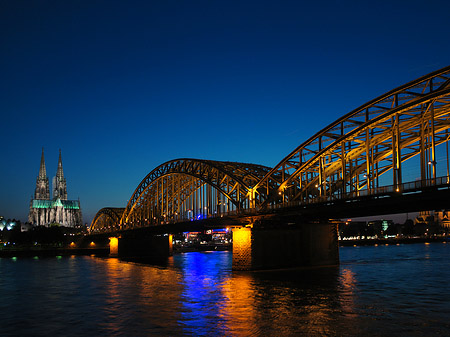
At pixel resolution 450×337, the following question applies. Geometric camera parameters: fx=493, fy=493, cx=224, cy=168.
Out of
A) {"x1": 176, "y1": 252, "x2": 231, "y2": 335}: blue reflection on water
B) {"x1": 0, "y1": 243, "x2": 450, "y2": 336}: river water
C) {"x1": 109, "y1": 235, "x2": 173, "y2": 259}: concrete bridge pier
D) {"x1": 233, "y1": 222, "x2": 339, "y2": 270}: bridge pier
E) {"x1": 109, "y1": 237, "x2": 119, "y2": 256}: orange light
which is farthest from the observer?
{"x1": 109, "y1": 237, "x2": 119, "y2": 256}: orange light

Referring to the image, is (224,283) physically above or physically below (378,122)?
below

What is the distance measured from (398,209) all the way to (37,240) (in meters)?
172

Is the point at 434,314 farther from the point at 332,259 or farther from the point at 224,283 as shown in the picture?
the point at 332,259

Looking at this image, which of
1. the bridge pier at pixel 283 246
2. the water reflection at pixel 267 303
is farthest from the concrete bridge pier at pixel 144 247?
the water reflection at pixel 267 303

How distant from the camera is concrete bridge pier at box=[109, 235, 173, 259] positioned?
135000 millimetres

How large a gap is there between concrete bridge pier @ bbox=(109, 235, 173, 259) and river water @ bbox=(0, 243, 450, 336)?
71.3 m

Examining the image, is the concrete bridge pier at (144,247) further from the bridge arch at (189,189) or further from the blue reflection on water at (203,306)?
the blue reflection on water at (203,306)

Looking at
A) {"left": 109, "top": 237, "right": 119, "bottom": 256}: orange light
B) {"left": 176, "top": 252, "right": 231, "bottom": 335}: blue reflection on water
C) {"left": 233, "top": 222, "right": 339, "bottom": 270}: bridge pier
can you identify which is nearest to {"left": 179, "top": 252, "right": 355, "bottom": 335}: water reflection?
{"left": 176, "top": 252, "right": 231, "bottom": 335}: blue reflection on water

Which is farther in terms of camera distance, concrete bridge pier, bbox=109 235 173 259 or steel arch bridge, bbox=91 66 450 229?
concrete bridge pier, bbox=109 235 173 259

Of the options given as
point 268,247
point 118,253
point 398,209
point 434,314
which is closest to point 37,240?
point 118,253

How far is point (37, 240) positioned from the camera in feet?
648

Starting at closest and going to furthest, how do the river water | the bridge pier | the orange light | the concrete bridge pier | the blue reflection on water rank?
the river water < the blue reflection on water < the bridge pier < the concrete bridge pier < the orange light

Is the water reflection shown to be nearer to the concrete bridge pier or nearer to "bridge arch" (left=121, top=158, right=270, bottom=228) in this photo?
"bridge arch" (left=121, top=158, right=270, bottom=228)

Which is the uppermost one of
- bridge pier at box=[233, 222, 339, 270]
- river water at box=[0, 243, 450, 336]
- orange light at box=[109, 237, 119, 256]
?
bridge pier at box=[233, 222, 339, 270]
